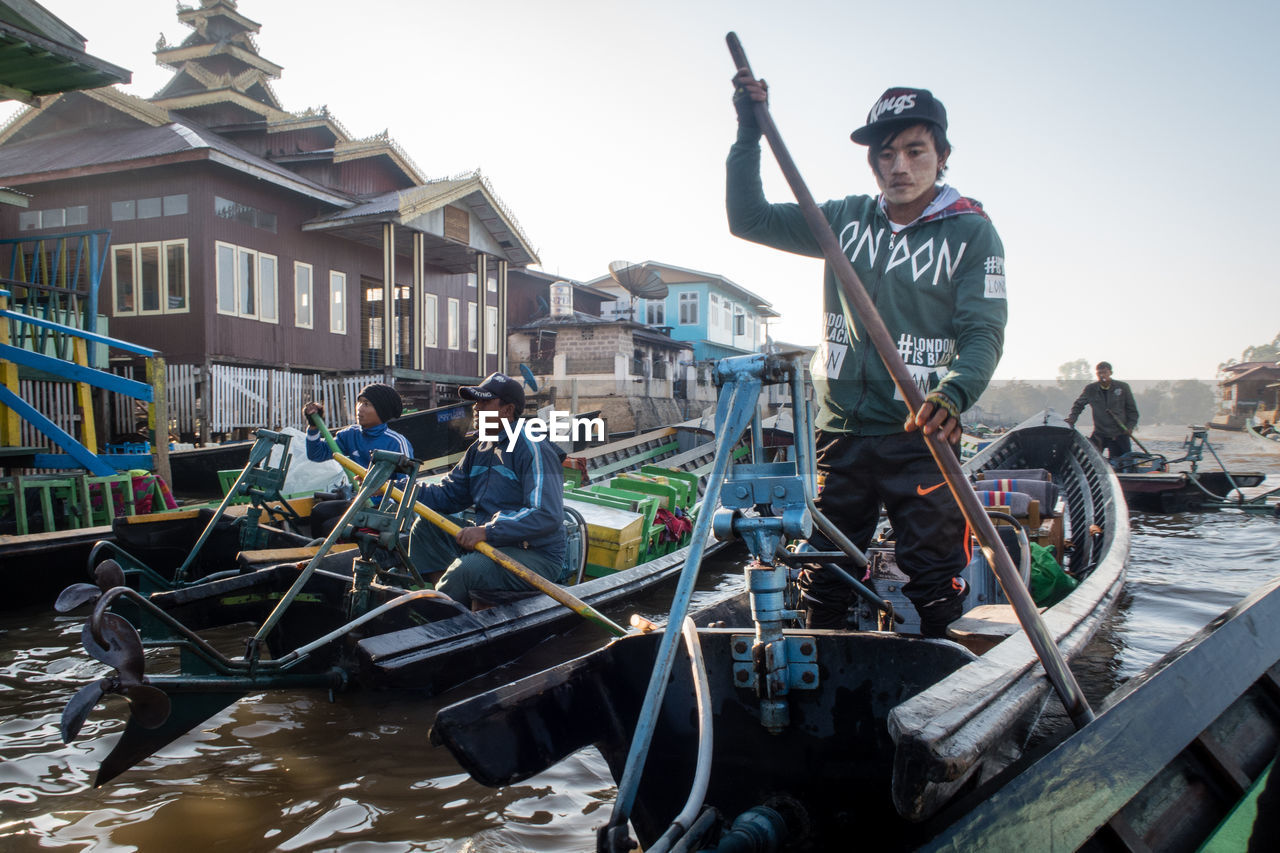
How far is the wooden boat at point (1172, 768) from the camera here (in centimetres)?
152

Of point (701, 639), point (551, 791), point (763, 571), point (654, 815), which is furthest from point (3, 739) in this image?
point (763, 571)

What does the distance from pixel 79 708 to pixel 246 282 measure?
14.8 metres

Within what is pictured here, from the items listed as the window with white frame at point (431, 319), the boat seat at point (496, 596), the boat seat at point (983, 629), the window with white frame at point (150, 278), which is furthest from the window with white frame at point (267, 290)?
the boat seat at point (983, 629)

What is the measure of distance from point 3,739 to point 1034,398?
85.8m

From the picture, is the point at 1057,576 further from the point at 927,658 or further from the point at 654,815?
the point at 654,815

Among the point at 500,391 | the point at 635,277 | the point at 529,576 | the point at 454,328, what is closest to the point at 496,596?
the point at 529,576

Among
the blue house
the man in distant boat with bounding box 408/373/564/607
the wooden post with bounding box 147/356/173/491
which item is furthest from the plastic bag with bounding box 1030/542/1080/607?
the blue house

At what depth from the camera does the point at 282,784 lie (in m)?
3.07

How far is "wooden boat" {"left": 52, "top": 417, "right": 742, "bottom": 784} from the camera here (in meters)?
2.78

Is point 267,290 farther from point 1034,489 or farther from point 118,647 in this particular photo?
point 1034,489

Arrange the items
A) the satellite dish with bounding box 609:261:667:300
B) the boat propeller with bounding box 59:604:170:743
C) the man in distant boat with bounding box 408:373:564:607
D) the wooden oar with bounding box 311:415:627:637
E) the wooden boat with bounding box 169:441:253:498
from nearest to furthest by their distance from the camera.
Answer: the boat propeller with bounding box 59:604:170:743 < the wooden oar with bounding box 311:415:627:637 < the man in distant boat with bounding box 408:373:564:607 < the wooden boat with bounding box 169:441:253:498 < the satellite dish with bounding box 609:261:667:300

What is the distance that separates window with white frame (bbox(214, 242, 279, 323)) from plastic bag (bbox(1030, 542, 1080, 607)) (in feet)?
48.6

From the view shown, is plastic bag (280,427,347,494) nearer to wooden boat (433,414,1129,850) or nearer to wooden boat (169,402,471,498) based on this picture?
wooden boat (169,402,471,498)

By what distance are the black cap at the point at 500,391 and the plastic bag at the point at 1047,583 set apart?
3219mm
